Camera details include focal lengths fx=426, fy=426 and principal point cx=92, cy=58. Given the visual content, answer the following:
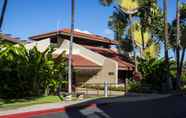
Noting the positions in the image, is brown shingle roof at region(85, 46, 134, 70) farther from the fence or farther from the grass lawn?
the grass lawn

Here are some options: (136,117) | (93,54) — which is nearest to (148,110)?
(136,117)

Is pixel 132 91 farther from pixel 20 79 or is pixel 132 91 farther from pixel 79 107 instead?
pixel 79 107

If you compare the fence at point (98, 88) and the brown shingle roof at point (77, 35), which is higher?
the brown shingle roof at point (77, 35)

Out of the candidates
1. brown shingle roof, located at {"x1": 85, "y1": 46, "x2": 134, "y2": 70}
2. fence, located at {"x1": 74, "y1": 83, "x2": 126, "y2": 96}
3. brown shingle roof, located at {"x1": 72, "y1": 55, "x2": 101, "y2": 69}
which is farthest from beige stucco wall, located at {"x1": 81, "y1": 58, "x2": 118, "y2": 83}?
brown shingle roof, located at {"x1": 85, "y1": 46, "x2": 134, "y2": 70}

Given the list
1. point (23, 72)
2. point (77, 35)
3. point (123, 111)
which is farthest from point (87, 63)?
point (123, 111)

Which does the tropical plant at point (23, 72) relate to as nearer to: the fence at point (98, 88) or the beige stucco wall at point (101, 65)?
the fence at point (98, 88)

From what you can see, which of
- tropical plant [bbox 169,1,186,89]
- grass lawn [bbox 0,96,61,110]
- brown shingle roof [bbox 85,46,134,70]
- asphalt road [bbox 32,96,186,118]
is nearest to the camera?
asphalt road [bbox 32,96,186,118]

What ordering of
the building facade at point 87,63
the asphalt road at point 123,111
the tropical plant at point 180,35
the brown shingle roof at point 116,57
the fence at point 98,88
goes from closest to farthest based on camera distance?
the asphalt road at point 123,111
the fence at point 98,88
the tropical plant at point 180,35
the building facade at point 87,63
the brown shingle roof at point 116,57

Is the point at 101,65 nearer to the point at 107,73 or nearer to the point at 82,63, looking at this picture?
the point at 107,73

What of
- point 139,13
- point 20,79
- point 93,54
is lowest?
point 20,79

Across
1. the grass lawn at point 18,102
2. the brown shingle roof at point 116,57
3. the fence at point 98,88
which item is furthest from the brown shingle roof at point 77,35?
the grass lawn at point 18,102

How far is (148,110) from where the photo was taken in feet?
68.6

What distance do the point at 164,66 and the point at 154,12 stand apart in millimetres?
12659

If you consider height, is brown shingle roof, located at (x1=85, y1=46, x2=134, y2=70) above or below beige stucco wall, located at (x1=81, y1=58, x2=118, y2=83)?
above
